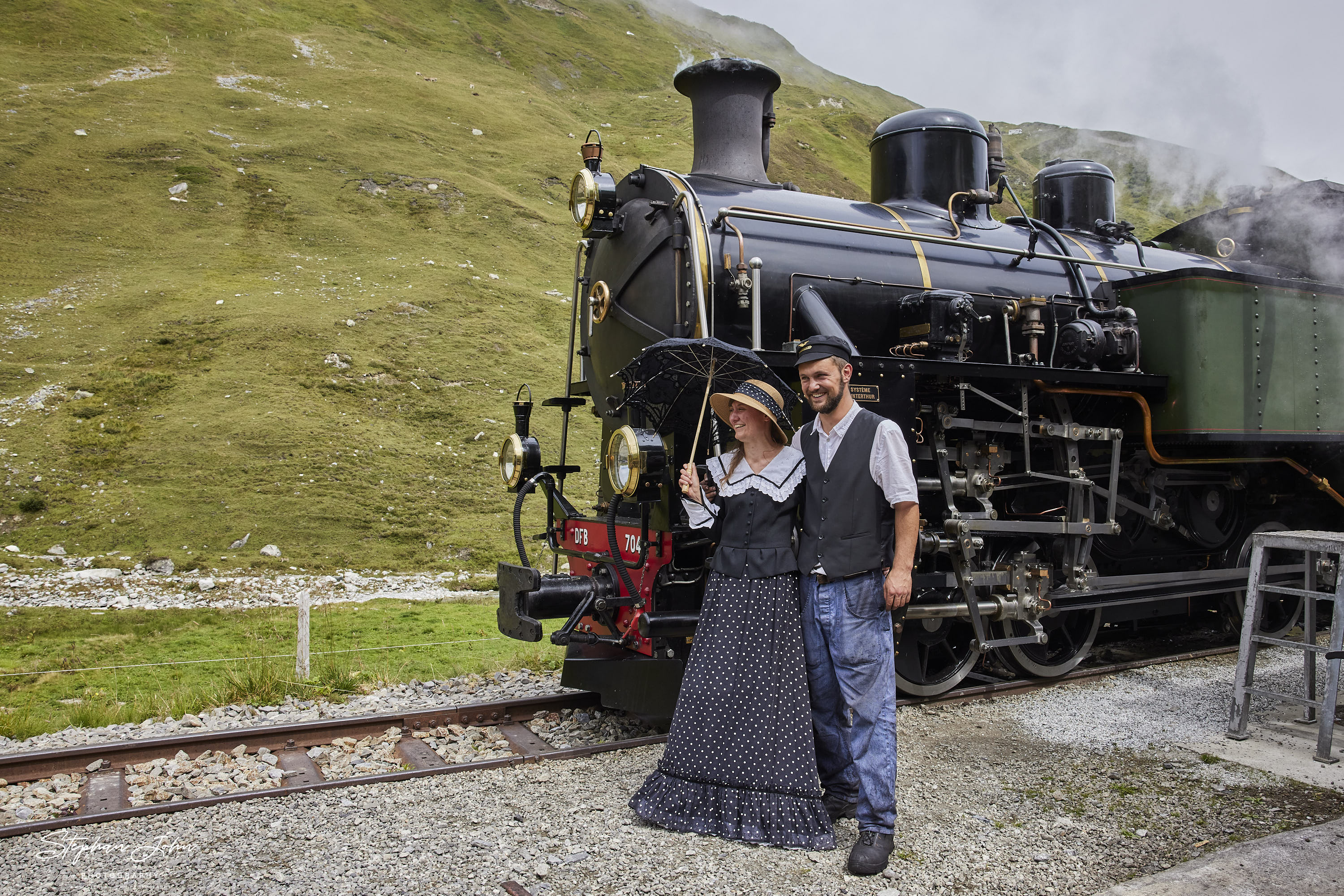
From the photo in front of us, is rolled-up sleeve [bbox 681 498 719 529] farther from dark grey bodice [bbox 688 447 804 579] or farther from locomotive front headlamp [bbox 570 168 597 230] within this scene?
locomotive front headlamp [bbox 570 168 597 230]

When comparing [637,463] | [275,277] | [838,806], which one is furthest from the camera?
[275,277]

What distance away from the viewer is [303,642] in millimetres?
6230

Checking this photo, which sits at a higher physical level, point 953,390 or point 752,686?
point 953,390

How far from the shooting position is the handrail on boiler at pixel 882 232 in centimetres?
512

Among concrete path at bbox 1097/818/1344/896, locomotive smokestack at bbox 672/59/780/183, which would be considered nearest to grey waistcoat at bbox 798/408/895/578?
concrete path at bbox 1097/818/1344/896

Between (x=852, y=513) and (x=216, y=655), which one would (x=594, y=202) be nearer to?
(x=852, y=513)

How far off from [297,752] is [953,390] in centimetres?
409

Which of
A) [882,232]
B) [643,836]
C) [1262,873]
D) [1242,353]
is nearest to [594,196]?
[882,232]

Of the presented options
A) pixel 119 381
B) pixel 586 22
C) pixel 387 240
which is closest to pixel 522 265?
pixel 387 240

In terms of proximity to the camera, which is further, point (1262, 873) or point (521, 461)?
point (521, 461)

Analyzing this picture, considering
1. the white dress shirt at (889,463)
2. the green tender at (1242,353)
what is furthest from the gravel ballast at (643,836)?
the green tender at (1242,353)

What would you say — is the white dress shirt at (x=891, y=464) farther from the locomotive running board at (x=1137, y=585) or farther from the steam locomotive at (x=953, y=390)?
the locomotive running board at (x=1137, y=585)

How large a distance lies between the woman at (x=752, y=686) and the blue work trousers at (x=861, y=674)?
120 millimetres

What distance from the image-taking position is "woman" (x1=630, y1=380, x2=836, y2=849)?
3463 millimetres
